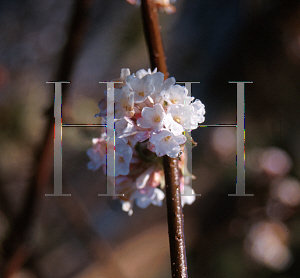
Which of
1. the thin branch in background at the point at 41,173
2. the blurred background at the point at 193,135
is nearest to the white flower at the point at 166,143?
the thin branch in background at the point at 41,173

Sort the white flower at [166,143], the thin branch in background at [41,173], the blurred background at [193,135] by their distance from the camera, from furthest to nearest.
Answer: the blurred background at [193,135] → the thin branch in background at [41,173] → the white flower at [166,143]

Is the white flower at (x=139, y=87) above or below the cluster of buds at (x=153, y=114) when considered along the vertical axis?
above

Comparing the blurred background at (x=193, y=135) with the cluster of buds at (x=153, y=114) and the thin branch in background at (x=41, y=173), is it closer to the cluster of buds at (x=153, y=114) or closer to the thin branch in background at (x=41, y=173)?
the thin branch in background at (x=41, y=173)

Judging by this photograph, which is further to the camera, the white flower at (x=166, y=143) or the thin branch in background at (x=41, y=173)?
the thin branch in background at (x=41, y=173)

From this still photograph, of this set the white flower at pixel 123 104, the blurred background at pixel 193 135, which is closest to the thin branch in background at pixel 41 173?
the blurred background at pixel 193 135

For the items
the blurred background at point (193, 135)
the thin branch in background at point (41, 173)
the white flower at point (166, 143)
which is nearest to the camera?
the white flower at point (166, 143)

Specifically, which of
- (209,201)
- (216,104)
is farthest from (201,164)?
(216,104)
